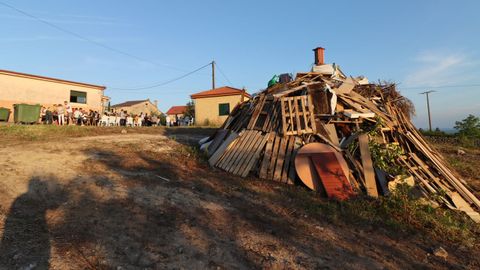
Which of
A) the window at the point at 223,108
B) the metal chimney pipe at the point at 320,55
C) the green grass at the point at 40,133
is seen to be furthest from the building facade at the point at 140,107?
the metal chimney pipe at the point at 320,55

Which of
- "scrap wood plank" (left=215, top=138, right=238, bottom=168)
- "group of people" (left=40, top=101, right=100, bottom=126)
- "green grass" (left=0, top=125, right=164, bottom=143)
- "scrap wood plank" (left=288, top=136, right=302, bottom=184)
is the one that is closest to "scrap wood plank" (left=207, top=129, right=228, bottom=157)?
"scrap wood plank" (left=215, top=138, right=238, bottom=168)

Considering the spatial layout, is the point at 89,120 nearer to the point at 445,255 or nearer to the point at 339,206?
the point at 339,206

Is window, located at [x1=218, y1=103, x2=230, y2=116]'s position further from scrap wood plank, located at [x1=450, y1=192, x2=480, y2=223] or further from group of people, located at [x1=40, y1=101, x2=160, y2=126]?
scrap wood plank, located at [x1=450, y1=192, x2=480, y2=223]

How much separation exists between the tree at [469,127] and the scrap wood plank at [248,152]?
51.5 feet

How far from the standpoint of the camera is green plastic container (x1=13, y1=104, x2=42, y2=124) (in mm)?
17203

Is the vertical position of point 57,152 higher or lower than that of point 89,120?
lower

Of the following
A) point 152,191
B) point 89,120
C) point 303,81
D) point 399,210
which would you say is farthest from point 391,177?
point 89,120

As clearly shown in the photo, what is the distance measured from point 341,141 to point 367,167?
3.69 ft

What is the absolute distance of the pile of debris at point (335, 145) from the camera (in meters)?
7.02

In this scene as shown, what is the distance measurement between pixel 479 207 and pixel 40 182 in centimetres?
900

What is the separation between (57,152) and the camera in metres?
8.38

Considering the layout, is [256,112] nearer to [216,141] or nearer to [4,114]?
[216,141]

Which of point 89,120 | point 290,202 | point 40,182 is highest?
point 89,120

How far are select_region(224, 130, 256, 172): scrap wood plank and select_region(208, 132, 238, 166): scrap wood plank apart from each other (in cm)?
38
